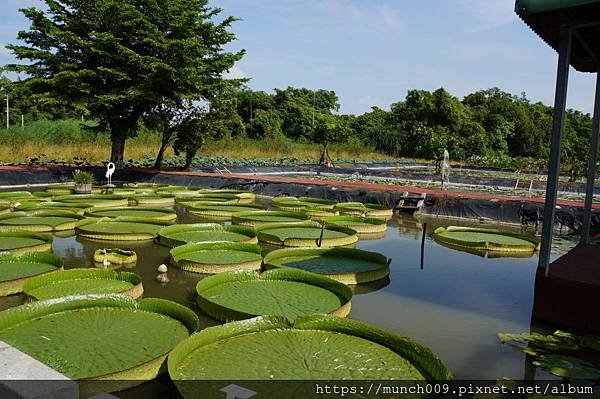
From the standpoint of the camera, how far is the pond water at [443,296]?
12.9ft

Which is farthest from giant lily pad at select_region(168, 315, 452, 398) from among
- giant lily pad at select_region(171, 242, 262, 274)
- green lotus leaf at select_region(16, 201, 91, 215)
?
green lotus leaf at select_region(16, 201, 91, 215)

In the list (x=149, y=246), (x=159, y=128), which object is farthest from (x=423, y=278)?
(x=159, y=128)

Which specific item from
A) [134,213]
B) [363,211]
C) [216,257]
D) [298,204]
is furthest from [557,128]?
[134,213]

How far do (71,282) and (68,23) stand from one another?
48.5 feet

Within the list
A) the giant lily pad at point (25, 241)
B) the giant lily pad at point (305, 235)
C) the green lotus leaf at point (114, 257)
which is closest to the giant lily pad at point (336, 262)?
the giant lily pad at point (305, 235)

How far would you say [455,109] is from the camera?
3941 cm

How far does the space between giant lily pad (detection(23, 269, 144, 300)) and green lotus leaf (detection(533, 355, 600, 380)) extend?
12.8 ft

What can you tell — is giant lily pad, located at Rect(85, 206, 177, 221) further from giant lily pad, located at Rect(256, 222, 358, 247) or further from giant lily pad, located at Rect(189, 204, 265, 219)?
giant lily pad, located at Rect(256, 222, 358, 247)

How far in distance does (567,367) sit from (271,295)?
280cm

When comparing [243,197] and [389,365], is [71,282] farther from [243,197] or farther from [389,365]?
[243,197]

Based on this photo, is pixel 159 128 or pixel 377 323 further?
pixel 159 128

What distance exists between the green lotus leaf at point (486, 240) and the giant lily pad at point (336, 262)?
2.40 meters

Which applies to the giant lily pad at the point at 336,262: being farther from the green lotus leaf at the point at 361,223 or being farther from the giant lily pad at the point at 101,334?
the green lotus leaf at the point at 361,223

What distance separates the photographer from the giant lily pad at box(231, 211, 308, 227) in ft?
29.7
